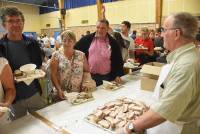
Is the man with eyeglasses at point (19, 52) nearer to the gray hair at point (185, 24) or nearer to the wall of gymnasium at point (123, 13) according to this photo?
the gray hair at point (185, 24)

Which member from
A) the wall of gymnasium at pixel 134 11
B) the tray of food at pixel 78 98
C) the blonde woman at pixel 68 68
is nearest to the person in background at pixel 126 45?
the blonde woman at pixel 68 68

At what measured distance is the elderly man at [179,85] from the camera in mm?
883

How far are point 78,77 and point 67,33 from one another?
411mm

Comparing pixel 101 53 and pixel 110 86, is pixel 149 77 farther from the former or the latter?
pixel 101 53

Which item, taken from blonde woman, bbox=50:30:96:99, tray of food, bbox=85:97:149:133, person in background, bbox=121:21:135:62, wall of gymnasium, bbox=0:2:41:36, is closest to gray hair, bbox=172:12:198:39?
tray of food, bbox=85:97:149:133

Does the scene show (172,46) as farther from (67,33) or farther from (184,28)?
(67,33)

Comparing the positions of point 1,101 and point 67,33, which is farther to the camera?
point 67,33

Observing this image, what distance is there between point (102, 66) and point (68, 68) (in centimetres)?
54

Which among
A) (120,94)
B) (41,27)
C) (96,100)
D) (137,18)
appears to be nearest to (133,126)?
(96,100)

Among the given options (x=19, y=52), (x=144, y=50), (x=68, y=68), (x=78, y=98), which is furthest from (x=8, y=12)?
(x=144, y=50)

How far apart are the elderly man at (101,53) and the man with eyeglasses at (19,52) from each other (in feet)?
2.34

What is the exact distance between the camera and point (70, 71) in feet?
6.06

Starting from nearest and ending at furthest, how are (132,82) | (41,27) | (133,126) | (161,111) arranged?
1. (161,111)
2. (133,126)
3. (132,82)
4. (41,27)

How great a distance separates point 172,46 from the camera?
99cm
